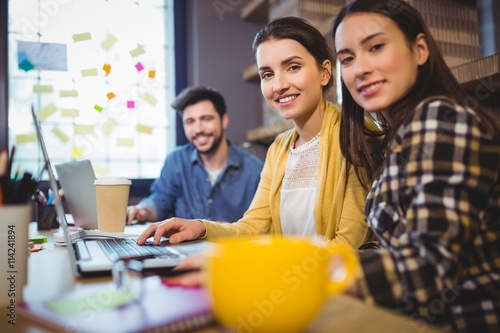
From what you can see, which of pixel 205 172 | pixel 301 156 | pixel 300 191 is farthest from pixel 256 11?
pixel 300 191

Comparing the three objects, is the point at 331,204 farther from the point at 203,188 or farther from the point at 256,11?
the point at 256,11

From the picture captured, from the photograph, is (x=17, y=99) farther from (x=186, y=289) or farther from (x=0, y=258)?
(x=186, y=289)

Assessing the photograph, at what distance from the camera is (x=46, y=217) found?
158 cm

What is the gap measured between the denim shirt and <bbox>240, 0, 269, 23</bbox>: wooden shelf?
105 cm

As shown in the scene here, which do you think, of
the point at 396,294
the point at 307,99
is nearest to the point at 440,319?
the point at 396,294

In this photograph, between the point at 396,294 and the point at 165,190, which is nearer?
the point at 396,294

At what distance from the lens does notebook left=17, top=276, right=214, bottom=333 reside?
0.45 m

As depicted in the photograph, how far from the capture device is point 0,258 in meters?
0.67

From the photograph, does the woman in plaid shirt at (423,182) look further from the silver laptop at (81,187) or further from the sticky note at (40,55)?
the sticky note at (40,55)

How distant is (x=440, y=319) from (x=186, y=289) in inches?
15.9

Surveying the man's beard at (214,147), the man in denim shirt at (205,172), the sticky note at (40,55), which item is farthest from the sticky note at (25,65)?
the man's beard at (214,147)

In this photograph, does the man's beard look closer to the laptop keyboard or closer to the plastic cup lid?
the plastic cup lid

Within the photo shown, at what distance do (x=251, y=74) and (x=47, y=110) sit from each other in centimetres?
132

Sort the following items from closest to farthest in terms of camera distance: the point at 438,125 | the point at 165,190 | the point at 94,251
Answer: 1. the point at 438,125
2. the point at 94,251
3. the point at 165,190
